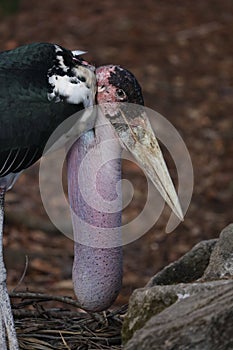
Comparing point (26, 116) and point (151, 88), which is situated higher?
point (26, 116)

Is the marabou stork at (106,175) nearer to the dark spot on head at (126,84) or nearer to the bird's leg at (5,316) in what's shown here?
the dark spot on head at (126,84)

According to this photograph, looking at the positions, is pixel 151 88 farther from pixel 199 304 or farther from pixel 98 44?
pixel 199 304

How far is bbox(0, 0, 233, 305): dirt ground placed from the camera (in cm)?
709

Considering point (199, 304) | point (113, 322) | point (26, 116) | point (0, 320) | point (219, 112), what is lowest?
point (219, 112)

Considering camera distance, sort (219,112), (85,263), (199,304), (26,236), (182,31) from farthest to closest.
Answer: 1. (182,31)
2. (219,112)
3. (26,236)
4. (85,263)
5. (199,304)

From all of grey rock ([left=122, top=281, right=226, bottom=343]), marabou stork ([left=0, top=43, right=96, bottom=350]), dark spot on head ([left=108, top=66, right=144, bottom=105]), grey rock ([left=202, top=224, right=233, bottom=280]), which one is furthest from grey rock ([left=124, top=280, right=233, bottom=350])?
dark spot on head ([left=108, top=66, right=144, bottom=105])

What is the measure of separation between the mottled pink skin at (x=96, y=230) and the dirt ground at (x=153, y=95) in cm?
172

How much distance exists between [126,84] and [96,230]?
0.61 m

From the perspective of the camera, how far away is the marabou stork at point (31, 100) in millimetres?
3621

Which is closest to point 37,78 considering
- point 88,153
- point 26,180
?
point 88,153

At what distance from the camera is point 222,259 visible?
3658 mm

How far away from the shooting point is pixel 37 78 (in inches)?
144

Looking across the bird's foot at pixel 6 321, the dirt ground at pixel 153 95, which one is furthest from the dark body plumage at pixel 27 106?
the dirt ground at pixel 153 95

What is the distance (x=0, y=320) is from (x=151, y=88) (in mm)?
5915
